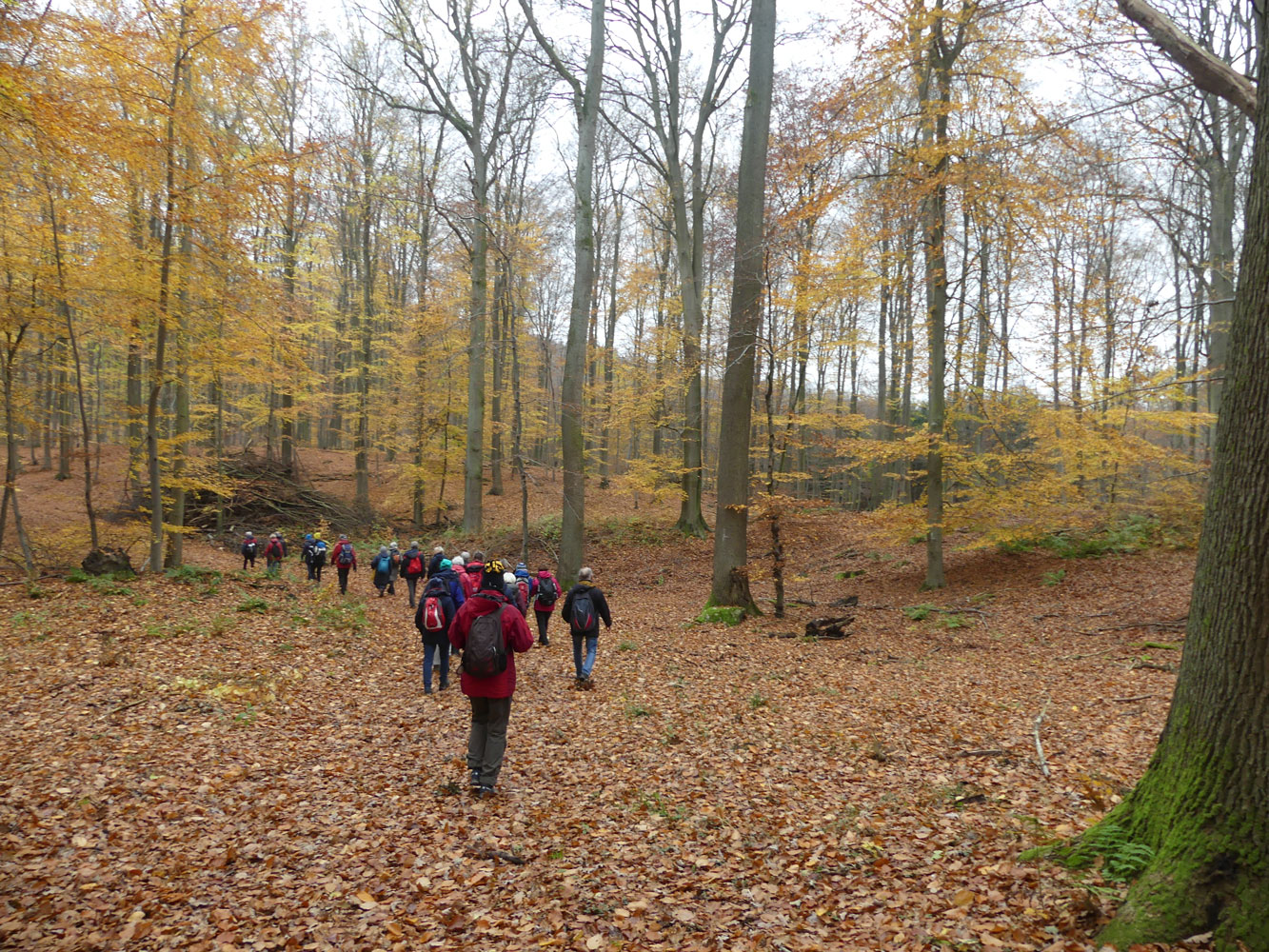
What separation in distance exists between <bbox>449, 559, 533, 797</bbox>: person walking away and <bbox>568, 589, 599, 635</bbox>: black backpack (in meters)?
3.00

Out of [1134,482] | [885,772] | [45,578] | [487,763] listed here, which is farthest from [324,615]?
[1134,482]

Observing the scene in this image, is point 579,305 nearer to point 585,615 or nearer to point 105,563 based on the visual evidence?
point 585,615

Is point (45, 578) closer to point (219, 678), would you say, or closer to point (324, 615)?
point (324, 615)

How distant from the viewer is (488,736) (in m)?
5.63

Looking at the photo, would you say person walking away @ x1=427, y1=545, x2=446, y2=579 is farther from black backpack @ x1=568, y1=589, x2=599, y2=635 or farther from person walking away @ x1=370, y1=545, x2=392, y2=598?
person walking away @ x1=370, y1=545, x2=392, y2=598

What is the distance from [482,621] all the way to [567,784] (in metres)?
1.68

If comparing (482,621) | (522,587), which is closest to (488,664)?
(482,621)

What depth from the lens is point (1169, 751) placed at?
3127 mm

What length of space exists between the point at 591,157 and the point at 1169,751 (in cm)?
1483

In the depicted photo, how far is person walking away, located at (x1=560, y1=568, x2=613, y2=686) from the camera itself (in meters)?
8.76

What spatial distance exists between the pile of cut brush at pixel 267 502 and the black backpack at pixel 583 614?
687 inches

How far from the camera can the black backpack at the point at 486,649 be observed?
5.48 meters

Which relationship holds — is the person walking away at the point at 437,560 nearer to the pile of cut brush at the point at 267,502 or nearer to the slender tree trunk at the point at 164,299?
the slender tree trunk at the point at 164,299

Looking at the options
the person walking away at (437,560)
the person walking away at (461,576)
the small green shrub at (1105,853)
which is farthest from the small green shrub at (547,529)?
the small green shrub at (1105,853)
